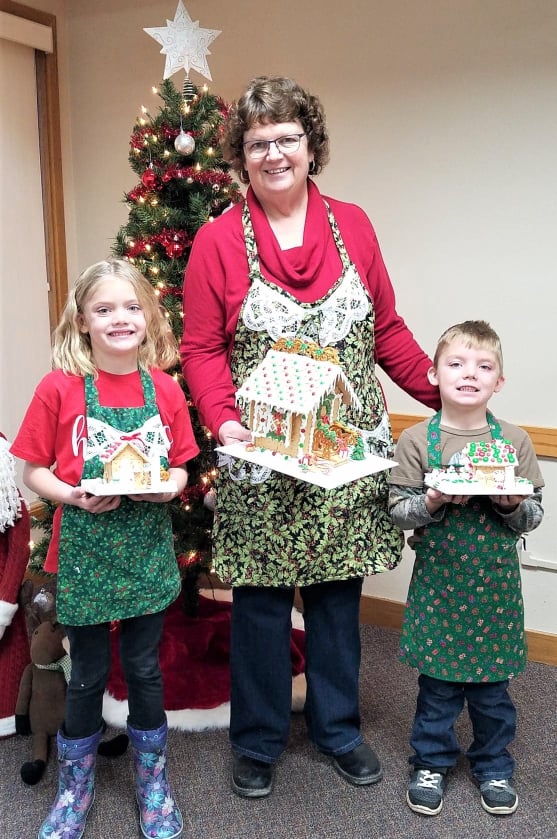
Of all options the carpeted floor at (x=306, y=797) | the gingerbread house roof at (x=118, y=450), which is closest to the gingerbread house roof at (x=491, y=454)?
the gingerbread house roof at (x=118, y=450)

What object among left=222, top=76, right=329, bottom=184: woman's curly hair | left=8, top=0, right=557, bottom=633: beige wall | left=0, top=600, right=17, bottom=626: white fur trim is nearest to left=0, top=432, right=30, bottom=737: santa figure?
left=0, top=600, right=17, bottom=626: white fur trim

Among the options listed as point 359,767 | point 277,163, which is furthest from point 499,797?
point 277,163

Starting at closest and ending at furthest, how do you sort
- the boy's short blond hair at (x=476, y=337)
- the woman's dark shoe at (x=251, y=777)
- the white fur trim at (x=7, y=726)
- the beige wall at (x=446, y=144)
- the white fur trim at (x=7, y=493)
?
the boy's short blond hair at (x=476, y=337)
the woman's dark shoe at (x=251, y=777)
the white fur trim at (x=7, y=493)
the white fur trim at (x=7, y=726)
the beige wall at (x=446, y=144)

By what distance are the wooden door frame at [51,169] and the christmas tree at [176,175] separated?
1.09 m

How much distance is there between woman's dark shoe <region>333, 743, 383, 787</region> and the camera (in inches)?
87.5

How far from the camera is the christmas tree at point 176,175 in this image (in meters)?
2.50

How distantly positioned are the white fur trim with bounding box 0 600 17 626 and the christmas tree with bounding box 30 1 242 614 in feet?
2.59

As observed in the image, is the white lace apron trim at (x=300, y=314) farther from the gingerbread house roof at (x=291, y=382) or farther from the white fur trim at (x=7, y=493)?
the white fur trim at (x=7, y=493)

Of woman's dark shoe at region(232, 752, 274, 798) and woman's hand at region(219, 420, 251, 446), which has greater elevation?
woman's hand at region(219, 420, 251, 446)

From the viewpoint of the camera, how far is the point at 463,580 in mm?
2025

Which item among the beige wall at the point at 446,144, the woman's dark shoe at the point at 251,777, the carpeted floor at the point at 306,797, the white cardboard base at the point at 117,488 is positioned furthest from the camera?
the beige wall at the point at 446,144

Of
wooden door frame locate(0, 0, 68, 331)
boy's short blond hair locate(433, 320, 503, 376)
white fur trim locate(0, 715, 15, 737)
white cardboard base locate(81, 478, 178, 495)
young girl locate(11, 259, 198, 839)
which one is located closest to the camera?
white cardboard base locate(81, 478, 178, 495)

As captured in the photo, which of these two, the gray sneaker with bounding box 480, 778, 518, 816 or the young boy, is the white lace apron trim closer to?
the young boy

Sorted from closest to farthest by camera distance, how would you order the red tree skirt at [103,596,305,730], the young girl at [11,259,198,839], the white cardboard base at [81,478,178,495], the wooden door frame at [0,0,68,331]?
the white cardboard base at [81,478,178,495] < the young girl at [11,259,198,839] < the red tree skirt at [103,596,305,730] < the wooden door frame at [0,0,68,331]
